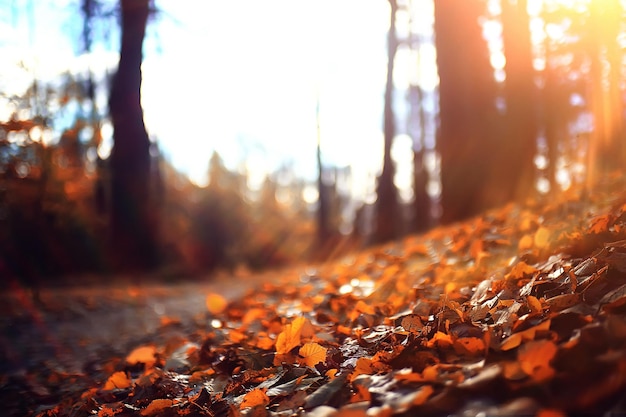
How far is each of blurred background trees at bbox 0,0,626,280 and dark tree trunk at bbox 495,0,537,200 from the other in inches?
0.7

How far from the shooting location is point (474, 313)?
2453 millimetres

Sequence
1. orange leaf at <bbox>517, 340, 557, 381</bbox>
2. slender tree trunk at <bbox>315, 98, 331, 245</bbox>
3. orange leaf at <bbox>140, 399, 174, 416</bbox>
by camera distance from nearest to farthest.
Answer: orange leaf at <bbox>517, 340, 557, 381</bbox>, orange leaf at <bbox>140, 399, 174, 416</bbox>, slender tree trunk at <bbox>315, 98, 331, 245</bbox>

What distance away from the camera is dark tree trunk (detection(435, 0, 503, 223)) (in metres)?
7.09

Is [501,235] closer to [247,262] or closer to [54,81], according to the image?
[54,81]

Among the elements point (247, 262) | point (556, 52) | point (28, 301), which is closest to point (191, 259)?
point (247, 262)

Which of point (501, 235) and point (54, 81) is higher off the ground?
point (54, 81)

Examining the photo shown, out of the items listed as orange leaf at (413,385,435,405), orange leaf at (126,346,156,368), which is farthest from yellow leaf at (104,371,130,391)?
orange leaf at (413,385,435,405)

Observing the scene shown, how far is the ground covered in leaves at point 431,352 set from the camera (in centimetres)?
170

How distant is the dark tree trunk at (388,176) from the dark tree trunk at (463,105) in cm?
685

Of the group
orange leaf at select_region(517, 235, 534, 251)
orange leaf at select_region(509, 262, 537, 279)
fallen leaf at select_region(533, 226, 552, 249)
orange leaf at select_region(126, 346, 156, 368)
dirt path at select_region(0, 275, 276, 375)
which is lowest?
dirt path at select_region(0, 275, 276, 375)

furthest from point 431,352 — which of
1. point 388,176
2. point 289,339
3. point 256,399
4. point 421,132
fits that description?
point 421,132

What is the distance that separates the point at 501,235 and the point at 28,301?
6.13 meters

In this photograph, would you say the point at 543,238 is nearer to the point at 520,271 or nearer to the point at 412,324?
the point at 520,271

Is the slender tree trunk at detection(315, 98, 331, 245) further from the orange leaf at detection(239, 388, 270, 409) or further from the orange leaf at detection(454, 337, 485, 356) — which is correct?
the orange leaf at detection(454, 337, 485, 356)
